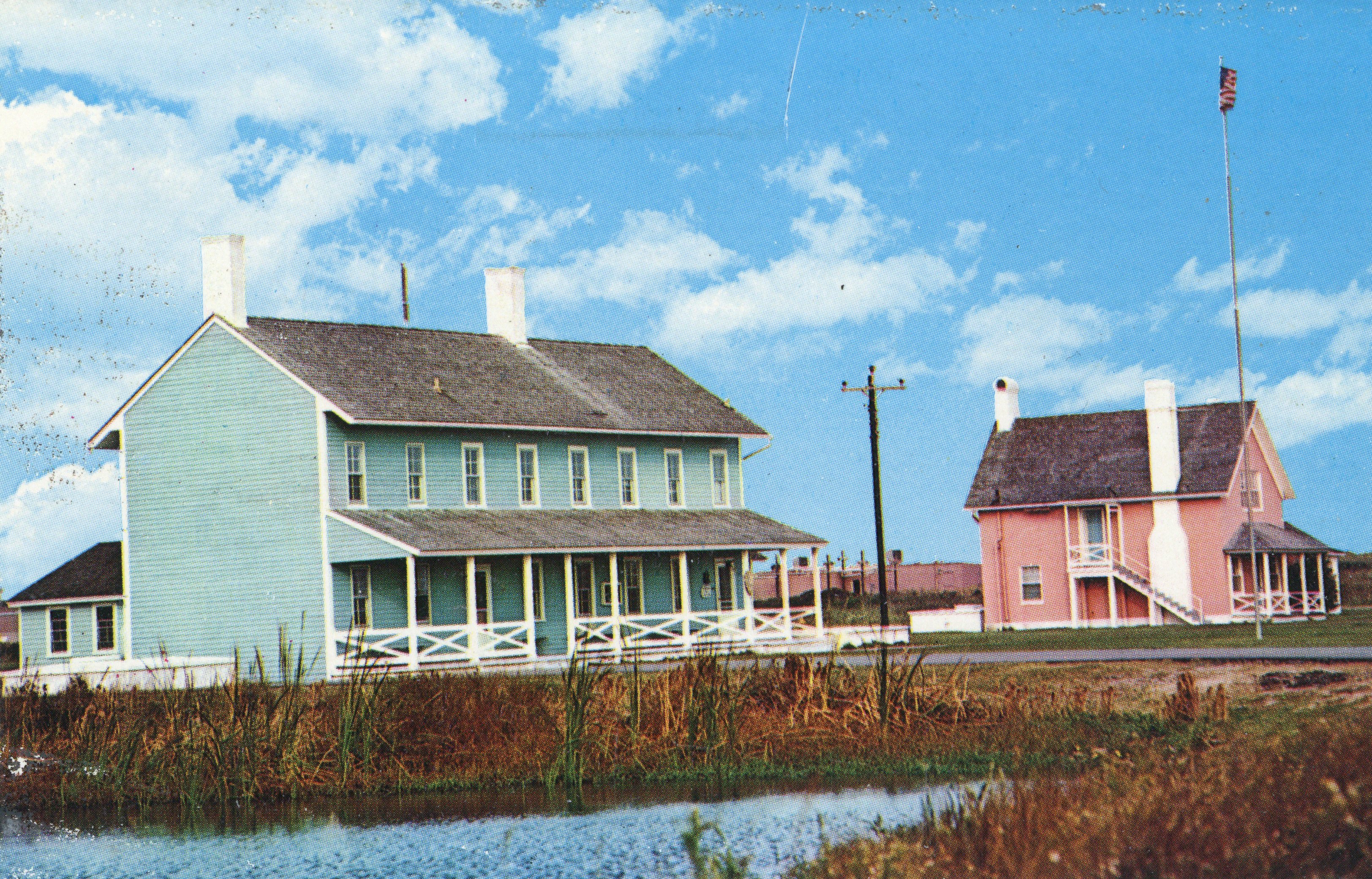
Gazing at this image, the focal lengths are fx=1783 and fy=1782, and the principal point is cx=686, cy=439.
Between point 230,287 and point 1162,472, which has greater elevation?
point 230,287

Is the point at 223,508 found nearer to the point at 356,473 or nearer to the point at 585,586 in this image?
the point at 356,473

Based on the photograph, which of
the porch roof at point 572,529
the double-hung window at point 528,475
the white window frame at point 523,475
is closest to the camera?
the porch roof at point 572,529

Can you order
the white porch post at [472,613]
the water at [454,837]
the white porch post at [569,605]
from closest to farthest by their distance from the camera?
1. the water at [454,837]
2. the white porch post at [472,613]
3. the white porch post at [569,605]

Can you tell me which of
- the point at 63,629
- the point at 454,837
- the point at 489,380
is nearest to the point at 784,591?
the point at 489,380

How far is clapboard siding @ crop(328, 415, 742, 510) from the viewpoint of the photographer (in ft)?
135

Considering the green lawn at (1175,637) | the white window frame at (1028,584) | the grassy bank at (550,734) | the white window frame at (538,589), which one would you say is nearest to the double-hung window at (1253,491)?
the green lawn at (1175,637)

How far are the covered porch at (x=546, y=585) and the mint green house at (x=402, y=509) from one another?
8 cm

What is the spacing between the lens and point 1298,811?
11766 mm

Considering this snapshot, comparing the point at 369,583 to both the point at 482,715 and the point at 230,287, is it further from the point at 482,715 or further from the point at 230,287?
the point at 482,715

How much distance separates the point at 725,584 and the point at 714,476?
10.0 feet

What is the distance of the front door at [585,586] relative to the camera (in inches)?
1768

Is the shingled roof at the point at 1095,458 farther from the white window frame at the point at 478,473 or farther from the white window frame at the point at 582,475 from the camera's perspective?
the white window frame at the point at 478,473

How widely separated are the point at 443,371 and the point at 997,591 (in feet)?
70.4

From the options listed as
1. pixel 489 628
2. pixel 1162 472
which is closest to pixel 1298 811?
pixel 489 628
